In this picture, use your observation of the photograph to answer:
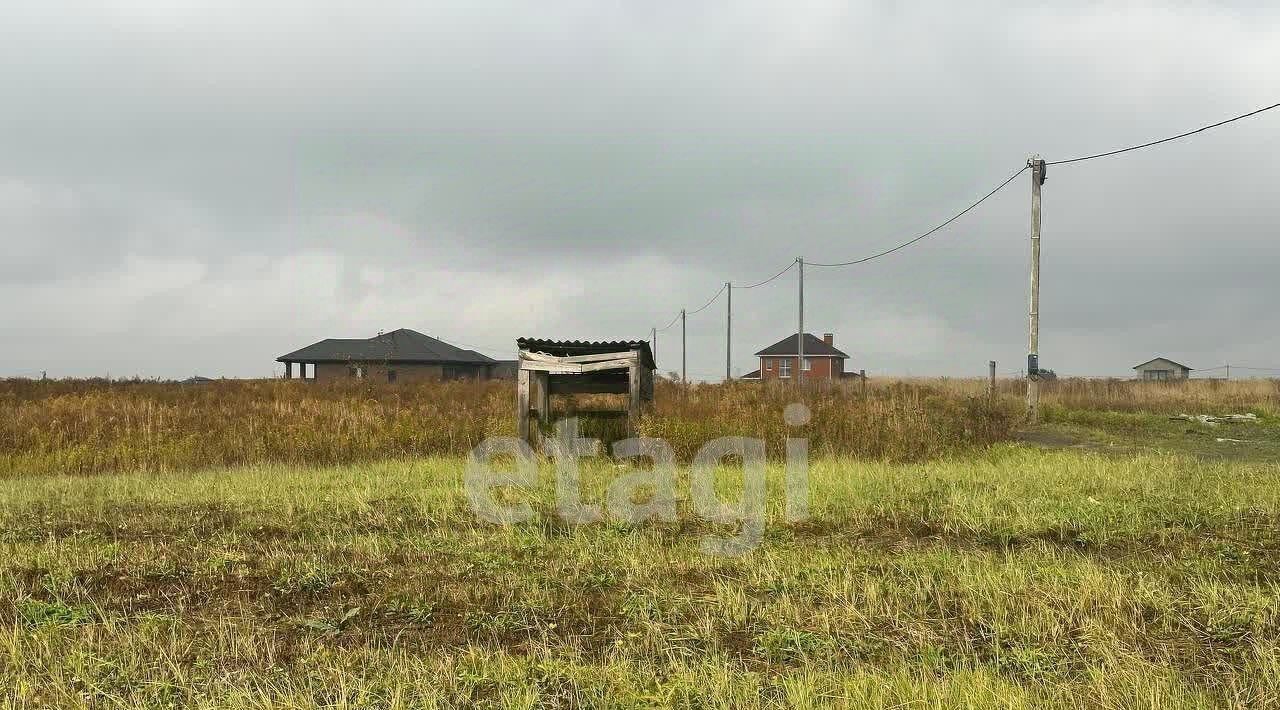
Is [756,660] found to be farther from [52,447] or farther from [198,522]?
[52,447]

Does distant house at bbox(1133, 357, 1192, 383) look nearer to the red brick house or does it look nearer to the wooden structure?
the red brick house

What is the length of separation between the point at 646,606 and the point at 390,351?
51.2 meters

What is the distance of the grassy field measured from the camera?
3951 mm

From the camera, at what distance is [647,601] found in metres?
5.24

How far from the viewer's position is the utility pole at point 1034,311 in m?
18.9

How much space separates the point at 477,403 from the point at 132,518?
11728mm

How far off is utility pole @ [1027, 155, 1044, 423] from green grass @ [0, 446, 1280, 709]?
10847 mm

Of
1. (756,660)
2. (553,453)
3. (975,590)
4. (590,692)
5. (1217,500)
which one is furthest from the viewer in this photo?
(553,453)

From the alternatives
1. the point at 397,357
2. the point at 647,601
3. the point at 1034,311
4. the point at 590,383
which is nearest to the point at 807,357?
the point at 397,357

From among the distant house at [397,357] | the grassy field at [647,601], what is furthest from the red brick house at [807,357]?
the grassy field at [647,601]

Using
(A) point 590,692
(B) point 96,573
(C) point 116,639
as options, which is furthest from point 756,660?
(B) point 96,573

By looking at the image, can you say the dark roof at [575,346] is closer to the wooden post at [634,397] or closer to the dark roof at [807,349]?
the wooden post at [634,397]

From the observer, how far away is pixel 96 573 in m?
5.98

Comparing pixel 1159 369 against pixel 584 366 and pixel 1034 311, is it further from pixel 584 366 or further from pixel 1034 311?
pixel 584 366
